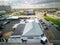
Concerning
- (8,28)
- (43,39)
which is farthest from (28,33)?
(8,28)

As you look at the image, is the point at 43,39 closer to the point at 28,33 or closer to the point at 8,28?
the point at 28,33

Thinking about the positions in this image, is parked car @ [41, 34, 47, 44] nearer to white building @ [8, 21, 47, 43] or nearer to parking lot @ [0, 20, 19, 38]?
white building @ [8, 21, 47, 43]

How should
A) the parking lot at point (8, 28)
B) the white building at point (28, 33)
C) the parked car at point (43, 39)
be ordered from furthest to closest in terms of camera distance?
the parking lot at point (8, 28), the white building at point (28, 33), the parked car at point (43, 39)

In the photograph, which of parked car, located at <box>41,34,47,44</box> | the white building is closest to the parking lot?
the white building

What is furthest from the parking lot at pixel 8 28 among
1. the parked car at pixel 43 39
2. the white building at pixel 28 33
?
the parked car at pixel 43 39

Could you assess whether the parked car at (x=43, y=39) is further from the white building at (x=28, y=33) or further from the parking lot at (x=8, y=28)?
the parking lot at (x=8, y=28)

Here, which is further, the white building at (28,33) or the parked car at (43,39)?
the white building at (28,33)

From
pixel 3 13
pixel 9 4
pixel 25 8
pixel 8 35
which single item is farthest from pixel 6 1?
pixel 8 35

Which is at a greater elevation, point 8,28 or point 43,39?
point 8,28

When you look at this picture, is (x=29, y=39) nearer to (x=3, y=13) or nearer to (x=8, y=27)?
(x=8, y=27)

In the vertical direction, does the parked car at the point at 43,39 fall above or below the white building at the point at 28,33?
below

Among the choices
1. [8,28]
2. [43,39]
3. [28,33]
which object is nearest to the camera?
[43,39]

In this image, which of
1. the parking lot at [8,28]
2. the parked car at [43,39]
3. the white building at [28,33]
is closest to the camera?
the parked car at [43,39]
